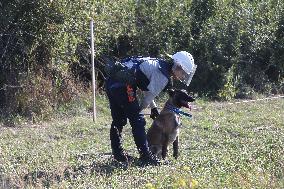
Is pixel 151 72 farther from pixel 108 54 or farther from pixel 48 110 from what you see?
pixel 108 54

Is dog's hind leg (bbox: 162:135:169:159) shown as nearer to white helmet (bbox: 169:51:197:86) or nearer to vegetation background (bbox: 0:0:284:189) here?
vegetation background (bbox: 0:0:284:189)

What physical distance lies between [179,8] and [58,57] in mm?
3854

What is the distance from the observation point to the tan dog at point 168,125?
26.0 feet

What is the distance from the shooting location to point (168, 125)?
7.93 meters

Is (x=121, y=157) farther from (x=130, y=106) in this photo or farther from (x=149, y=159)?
(x=130, y=106)

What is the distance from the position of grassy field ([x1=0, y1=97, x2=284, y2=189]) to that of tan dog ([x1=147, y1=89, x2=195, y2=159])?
0.25 m

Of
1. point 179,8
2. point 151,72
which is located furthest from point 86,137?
point 179,8

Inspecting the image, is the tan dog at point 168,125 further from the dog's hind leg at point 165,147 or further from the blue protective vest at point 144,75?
Answer: the blue protective vest at point 144,75

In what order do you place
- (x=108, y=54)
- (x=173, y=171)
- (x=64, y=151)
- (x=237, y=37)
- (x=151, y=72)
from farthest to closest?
(x=237, y=37) → (x=108, y=54) → (x=64, y=151) → (x=151, y=72) → (x=173, y=171)

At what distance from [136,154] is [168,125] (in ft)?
2.97

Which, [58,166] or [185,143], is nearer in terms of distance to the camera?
[58,166]

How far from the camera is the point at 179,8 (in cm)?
1522

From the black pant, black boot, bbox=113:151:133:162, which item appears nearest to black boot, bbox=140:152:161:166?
the black pant

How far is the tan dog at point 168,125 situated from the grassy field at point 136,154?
9.8 inches
